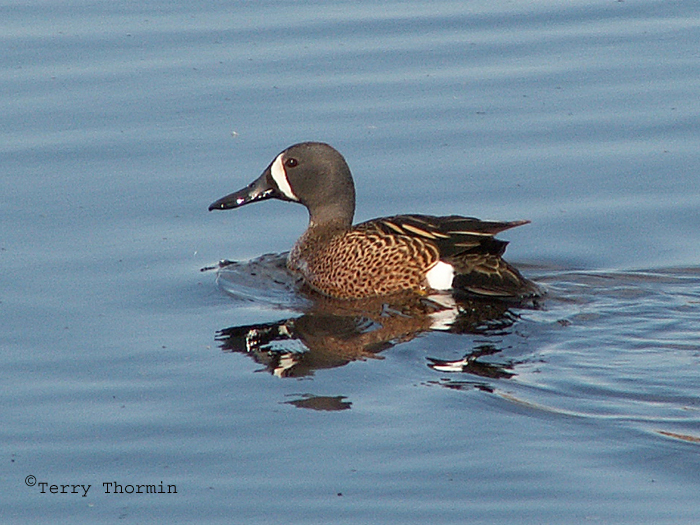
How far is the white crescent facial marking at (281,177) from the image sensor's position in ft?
29.7

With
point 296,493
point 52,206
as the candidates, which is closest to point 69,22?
point 52,206

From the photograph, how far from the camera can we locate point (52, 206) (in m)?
9.27

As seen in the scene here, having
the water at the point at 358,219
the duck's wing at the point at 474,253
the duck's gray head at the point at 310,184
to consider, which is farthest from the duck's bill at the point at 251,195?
the duck's wing at the point at 474,253

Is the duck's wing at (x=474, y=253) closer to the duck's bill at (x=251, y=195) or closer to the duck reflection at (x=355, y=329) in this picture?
the duck reflection at (x=355, y=329)

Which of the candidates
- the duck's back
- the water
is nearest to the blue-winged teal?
the duck's back

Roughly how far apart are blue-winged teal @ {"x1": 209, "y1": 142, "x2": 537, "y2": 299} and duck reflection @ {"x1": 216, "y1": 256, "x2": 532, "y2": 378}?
3.9 inches

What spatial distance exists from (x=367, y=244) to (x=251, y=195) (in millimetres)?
981

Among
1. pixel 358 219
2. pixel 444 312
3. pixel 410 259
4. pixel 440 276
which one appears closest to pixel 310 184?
pixel 358 219

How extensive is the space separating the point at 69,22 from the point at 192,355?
20.9ft

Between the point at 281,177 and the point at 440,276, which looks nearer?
the point at 440,276

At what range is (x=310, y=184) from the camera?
903cm

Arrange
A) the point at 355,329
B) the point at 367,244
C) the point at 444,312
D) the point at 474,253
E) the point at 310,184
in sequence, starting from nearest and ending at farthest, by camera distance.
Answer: the point at 355,329 < the point at 444,312 < the point at 474,253 < the point at 367,244 < the point at 310,184

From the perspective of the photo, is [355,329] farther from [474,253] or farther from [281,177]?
[281,177]

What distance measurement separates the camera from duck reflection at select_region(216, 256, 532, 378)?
7105 mm
